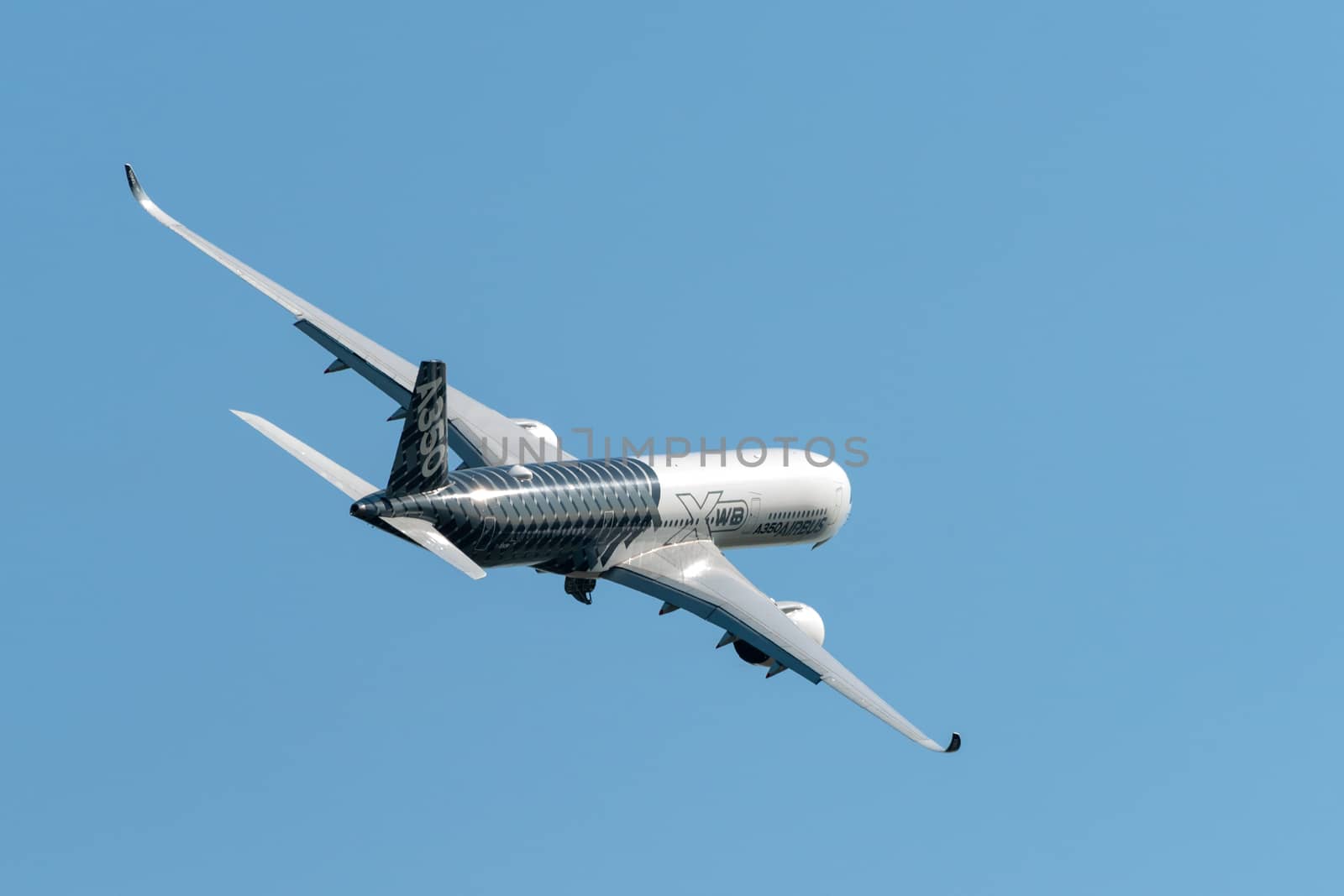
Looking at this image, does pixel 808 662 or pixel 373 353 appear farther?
pixel 373 353

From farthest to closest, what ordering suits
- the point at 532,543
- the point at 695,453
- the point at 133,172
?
the point at 133,172, the point at 695,453, the point at 532,543

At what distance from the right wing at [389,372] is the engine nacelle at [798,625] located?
28.1 feet

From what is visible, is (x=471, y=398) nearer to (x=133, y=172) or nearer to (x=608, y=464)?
(x=608, y=464)

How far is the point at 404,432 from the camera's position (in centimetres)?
6794

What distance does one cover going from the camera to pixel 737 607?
7300cm

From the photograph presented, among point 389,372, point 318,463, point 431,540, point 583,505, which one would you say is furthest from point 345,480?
point 389,372

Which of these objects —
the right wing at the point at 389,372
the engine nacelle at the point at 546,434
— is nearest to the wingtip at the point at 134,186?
the right wing at the point at 389,372

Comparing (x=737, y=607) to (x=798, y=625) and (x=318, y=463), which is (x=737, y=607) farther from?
(x=318, y=463)

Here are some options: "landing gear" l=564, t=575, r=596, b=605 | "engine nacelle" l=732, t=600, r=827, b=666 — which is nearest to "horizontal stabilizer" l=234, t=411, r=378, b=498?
"landing gear" l=564, t=575, r=596, b=605

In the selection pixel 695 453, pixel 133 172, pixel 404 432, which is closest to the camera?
pixel 404 432

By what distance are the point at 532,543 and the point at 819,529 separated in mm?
13141

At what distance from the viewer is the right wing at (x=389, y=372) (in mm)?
80375

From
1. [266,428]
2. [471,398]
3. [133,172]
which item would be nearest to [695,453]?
[471,398]

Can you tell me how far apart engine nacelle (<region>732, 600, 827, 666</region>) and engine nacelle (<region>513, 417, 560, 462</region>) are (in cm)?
1019
